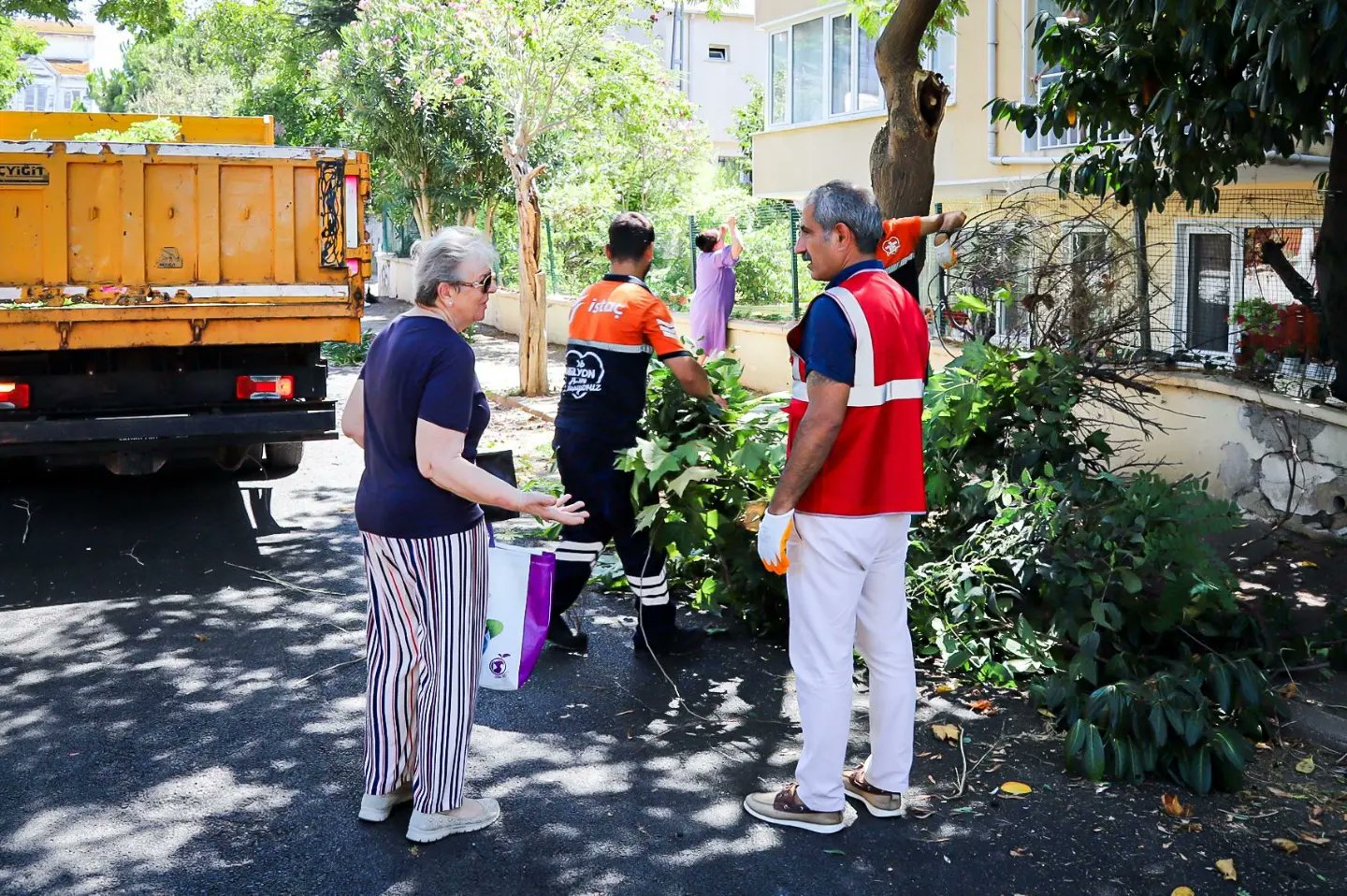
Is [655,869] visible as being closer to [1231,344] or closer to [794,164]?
[1231,344]

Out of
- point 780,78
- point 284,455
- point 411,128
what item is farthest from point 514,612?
point 411,128

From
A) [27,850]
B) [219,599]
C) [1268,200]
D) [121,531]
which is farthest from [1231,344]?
[27,850]

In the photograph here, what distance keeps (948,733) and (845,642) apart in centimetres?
109

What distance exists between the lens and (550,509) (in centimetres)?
425

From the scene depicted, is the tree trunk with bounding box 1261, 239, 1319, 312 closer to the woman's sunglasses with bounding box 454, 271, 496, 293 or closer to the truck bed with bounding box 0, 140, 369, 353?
the truck bed with bounding box 0, 140, 369, 353

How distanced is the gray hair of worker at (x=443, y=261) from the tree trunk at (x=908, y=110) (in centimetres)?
402

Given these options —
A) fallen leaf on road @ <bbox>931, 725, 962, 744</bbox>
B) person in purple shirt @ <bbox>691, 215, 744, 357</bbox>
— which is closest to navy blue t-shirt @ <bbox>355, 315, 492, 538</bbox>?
fallen leaf on road @ <bbox>931, 725, 962, 744</bbox>

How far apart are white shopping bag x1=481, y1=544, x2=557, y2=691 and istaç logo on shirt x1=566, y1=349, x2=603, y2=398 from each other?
155 centimetres

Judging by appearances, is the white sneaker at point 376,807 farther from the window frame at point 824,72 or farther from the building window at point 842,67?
the building window at point 842,67

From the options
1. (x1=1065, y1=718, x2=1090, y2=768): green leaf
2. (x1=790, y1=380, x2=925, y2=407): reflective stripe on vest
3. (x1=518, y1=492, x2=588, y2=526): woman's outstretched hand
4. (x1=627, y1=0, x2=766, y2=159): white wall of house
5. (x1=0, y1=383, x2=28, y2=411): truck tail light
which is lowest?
(x1=1065, y1=718, x2=1090, y2=768): green leaf

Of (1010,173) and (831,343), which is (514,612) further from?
(1010,173)

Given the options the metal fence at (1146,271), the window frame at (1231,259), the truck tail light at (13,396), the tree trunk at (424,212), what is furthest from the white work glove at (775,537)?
the tree trunk at (424,212)

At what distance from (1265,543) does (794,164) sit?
40.1 ft

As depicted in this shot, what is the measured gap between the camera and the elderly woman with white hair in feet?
13.1
